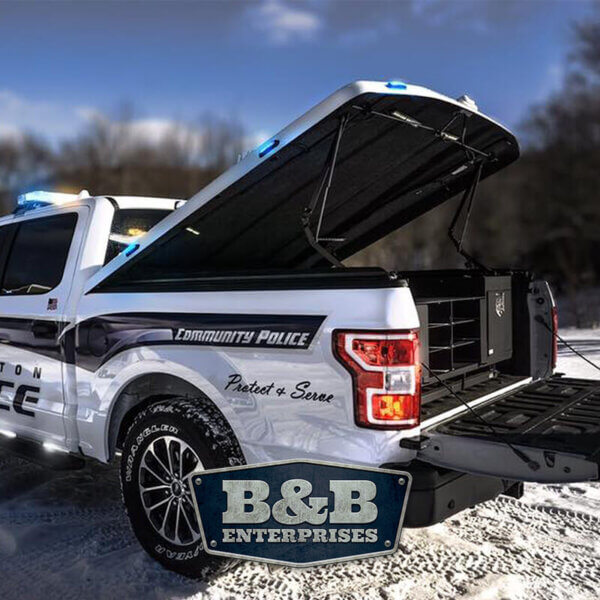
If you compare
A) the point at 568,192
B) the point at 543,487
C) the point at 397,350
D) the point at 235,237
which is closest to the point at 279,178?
the point at 235,237

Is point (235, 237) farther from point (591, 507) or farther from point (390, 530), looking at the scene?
point (591, 507)

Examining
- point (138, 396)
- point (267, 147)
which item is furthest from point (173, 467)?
point (267, 147)

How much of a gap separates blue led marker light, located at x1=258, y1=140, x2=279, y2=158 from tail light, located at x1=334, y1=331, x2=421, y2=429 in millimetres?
946

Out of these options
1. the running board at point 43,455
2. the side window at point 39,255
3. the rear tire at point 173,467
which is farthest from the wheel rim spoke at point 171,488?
the side window at point 39,255

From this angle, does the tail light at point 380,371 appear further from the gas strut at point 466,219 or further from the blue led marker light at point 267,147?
the gas strut at point 466,219

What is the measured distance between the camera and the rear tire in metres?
2.97

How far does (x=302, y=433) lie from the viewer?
273cm

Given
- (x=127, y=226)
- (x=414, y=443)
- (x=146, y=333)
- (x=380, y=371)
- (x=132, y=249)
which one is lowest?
(x=414, y=443)

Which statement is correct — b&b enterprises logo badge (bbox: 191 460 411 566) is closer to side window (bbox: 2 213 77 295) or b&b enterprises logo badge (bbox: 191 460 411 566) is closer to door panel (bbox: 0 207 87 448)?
door panel (bbox: 0 207 87 448)

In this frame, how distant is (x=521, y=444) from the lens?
8.34 ft

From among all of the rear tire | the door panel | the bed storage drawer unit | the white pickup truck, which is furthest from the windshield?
the bed storage drawer unit

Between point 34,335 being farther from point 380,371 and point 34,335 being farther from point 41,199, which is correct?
point 380,371

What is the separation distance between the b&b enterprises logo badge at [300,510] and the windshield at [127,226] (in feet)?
5.56

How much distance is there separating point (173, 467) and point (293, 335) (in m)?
1.01
